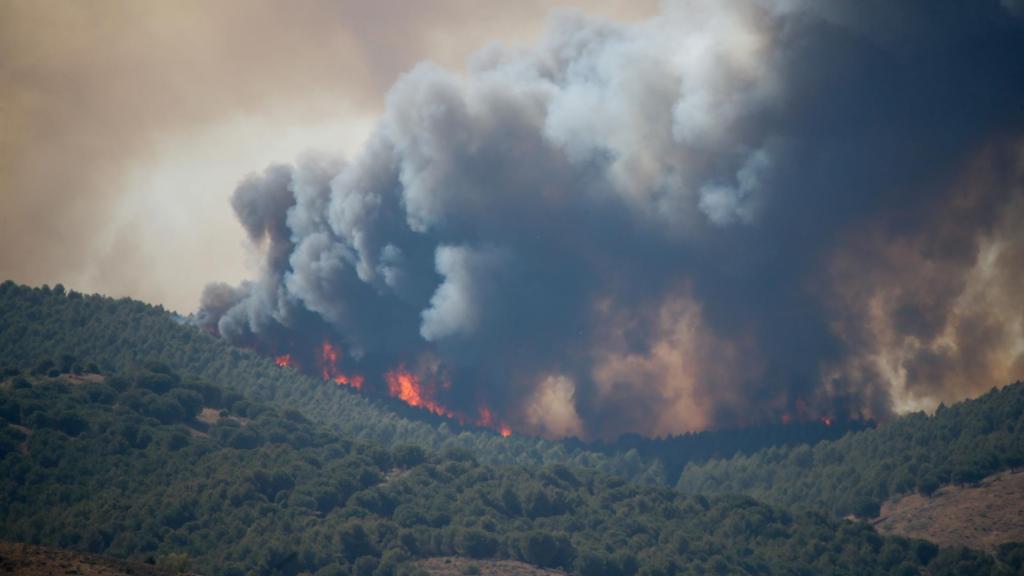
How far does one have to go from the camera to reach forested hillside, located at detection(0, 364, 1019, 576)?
15688 cm

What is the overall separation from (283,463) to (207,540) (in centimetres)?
3337

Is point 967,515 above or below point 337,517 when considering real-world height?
above

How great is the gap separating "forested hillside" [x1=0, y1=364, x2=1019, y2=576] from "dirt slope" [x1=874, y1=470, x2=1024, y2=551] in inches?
244

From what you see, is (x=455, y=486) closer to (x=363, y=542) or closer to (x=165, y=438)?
(x=363, y=542)

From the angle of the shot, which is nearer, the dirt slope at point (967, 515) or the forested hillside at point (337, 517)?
the forested hillside at point (337, 517)

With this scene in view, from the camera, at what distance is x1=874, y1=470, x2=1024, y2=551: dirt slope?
6619 inches

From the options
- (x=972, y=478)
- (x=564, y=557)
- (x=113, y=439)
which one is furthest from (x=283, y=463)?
(x=972, y=478)

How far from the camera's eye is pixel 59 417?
188 m

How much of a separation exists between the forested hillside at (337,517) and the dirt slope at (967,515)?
6205 millimetres

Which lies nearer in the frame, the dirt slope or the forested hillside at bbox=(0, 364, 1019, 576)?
the forested hillside at bbox=(0, 364, 1019, 576)

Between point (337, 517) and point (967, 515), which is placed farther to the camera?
point (967, 515)

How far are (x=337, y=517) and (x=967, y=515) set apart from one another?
8924 centimetres

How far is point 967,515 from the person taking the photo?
580 ft

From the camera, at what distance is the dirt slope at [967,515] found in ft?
552
